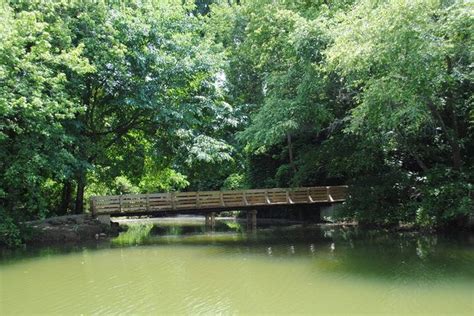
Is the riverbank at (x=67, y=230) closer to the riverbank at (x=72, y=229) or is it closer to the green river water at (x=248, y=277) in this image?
the riverbank at (x=72, y=229)

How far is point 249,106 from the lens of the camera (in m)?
22.7

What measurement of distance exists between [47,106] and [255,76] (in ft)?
48.6

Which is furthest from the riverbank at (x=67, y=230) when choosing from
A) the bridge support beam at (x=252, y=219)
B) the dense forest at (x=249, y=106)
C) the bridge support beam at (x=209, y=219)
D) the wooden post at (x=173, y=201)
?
the bridge support beam at (x=252, y=219)

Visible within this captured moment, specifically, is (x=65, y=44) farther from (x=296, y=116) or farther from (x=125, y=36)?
(x=296, y=116)

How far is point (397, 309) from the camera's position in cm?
712

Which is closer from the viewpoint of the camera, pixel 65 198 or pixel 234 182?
pixel 65 198

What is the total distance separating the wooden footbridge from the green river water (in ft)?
11.1

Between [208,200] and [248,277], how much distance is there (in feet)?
35.4

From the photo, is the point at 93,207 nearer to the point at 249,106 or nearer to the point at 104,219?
the point at 104,219

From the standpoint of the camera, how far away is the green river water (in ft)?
24.8

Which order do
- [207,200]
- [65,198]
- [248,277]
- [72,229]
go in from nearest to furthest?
[248,277], [72,229], [207,200], [65,198]

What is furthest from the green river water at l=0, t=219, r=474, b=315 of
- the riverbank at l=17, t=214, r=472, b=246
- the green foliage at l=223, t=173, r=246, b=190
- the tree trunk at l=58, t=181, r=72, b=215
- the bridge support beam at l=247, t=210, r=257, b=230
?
the green foliage at l=223, t=173, r=246, b=190

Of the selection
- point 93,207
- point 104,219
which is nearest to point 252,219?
point 104,219

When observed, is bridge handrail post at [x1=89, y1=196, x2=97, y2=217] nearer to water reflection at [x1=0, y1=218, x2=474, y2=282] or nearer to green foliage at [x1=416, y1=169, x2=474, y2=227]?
water reflection at [x1=0, y1=218, x2=474, y2=282]
